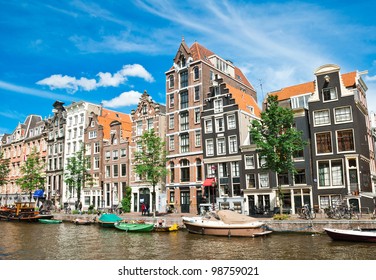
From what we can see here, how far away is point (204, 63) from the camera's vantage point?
2002 inches

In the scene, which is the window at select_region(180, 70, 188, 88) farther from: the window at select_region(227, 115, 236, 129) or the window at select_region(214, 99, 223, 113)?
the window at select_region(227, 115, 236, 129)

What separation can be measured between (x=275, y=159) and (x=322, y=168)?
730 cm

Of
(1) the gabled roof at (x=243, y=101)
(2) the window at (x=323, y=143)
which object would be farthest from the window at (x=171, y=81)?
(2) the window at (x=323, y=143)

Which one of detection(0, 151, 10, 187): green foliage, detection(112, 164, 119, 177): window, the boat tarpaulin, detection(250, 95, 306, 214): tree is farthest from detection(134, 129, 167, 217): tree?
detection(0, 151, 10, 187): green foliage

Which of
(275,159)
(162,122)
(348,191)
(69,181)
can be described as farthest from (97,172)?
(348,191)

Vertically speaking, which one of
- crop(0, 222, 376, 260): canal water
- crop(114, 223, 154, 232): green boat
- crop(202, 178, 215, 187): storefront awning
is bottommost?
crop(0, 222, 376, 260): canal water

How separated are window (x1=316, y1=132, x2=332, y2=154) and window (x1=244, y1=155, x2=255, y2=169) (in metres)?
8.08

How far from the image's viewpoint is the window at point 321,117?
37.9 meters

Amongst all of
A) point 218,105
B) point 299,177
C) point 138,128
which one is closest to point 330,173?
point 299,177

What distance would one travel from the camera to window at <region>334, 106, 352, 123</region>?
120ft

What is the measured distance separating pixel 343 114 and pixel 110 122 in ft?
142

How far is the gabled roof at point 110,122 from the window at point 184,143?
12750mm

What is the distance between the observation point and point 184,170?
1984 inches

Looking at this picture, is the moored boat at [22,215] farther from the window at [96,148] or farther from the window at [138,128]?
the window at [138,128]
